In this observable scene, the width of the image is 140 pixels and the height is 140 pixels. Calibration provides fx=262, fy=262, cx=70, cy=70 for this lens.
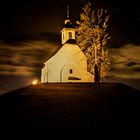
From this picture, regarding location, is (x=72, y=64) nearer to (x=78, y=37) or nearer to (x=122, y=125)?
(x=78, y=37)

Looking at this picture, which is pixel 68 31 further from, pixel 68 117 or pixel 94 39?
pixel 68 117

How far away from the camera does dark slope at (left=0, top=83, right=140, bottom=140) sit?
35.3ft

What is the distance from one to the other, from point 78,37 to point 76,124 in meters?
25.8

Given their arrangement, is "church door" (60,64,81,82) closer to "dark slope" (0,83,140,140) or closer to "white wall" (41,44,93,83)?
"white wall" (41,44,93,83)

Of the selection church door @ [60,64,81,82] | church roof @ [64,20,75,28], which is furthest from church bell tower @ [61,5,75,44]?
church door @ [60,64,81,82]

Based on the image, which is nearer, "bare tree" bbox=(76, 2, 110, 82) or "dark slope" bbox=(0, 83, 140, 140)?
"dark slope" bbox=(0, 83, 140, 140)

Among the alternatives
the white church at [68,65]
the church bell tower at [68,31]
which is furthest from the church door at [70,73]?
the church bell tower at [68,31]

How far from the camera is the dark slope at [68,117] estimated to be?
1077cm

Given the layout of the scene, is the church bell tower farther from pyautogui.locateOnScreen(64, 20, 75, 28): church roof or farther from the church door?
the church door

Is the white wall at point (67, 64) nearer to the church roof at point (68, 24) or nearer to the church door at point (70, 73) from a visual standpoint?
the church door at point (70, 73)

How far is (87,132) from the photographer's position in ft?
35.8

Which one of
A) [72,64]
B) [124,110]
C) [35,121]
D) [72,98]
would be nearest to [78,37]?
[72,64]

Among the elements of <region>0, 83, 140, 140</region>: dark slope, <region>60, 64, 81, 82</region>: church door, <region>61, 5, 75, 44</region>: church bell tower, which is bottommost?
<region>0, 83, 140, 140</region>: dark slope

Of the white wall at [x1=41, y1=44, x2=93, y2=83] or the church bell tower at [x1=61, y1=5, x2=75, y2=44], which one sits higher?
the church bell tower at [x1=61, y1=5, x2=75, y2=44]
